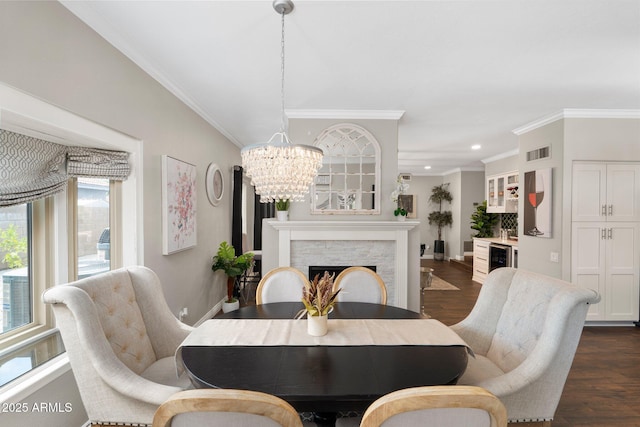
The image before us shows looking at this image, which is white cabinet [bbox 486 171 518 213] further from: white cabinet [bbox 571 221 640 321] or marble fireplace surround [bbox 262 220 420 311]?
marble fireplace surround [bbox 262 220 420 311]

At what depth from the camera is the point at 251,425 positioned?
81cm

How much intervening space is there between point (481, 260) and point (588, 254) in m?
2.62

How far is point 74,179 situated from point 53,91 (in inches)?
28.5

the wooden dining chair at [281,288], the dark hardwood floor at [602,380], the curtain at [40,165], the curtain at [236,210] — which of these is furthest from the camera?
the curtain at [236,210]

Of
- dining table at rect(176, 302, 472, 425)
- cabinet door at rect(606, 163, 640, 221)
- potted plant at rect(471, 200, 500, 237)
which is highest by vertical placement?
cabinet door at rect(606, 163, 640, 221)

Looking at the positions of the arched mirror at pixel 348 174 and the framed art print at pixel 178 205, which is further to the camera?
the arched mirror at pixel 348 174

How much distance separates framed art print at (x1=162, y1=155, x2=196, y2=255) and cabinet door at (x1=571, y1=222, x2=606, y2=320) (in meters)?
4.46

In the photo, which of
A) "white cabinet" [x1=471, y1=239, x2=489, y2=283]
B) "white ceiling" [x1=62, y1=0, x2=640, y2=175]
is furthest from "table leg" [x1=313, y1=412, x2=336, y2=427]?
"white cabinet" [x1=471, y1=239, x2=489, y2=283]

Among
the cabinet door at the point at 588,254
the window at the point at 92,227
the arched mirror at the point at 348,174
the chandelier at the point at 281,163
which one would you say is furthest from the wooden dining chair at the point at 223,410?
Result: the cabinet door at the point at 588,254

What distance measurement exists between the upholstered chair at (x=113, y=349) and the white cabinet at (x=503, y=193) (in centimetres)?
640

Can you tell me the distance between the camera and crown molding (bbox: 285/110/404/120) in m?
3.70

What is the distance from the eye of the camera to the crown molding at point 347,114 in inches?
145

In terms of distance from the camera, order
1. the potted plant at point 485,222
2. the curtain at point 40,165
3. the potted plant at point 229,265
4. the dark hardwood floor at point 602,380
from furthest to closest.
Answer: the potted plant at point 485,222
the potted plant at point 229,265
the dark hardwood floor at point 602,380
the curtain at point 40,165

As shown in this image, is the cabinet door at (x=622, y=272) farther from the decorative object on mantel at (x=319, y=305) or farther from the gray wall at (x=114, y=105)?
the gray wall at (x=114, y=105)
